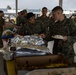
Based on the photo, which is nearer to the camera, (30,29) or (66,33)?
(66,33)

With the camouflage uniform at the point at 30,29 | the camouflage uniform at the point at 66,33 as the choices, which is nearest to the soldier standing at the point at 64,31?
the camouflage uniform at the point at 66,33

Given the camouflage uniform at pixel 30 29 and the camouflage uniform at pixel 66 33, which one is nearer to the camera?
the camouflage uniform at pixel 66 33

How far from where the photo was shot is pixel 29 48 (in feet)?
9.50

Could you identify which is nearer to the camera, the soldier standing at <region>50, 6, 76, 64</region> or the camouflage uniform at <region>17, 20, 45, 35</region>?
the soldier standing at <region>50, 6, 76, 64</region>

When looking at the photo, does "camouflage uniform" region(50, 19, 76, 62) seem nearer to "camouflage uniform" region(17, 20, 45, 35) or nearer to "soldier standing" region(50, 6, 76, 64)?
"soldier standing" region(50, 6, 76, 64)

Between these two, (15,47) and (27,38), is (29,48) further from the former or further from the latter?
(27,38)

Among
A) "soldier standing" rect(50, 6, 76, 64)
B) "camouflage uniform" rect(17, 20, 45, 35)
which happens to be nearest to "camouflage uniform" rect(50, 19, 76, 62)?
"soldier standing" rect(50, 6, 76, 64)

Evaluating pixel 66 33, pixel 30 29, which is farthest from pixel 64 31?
pixel 30 29

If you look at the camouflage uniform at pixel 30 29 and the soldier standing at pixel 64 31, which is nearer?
the soldier standing at pixel 64 31

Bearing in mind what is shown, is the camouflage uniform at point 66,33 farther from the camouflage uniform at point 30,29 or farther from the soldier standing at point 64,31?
the camouflage uniform at point 30,29

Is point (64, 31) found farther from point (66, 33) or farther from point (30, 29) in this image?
point (30, 29)

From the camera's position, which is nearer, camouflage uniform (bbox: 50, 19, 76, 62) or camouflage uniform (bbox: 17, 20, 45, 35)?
camouflage uniform (bbox: 50, 19, 76, 62)

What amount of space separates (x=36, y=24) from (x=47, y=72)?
8.30 ft

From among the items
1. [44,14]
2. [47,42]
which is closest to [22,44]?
[47,42]
